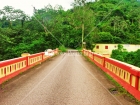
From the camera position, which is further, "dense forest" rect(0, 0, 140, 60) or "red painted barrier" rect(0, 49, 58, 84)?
"dense forest" rect(0, 0, 140, 60)

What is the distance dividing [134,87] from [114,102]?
3.39 ft

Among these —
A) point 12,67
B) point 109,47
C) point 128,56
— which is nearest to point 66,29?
point 109,47

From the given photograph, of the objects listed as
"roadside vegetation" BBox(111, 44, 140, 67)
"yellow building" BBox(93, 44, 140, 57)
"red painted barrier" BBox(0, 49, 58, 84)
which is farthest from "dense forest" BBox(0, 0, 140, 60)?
"red painted barrier" BBox(0, 49, 58, 84)

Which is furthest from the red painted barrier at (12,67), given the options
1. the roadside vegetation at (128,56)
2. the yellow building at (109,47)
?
the yellow building at (109,47)

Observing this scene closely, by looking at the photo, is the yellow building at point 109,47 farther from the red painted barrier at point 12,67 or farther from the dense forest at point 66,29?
the red painted barrier at point 12,67

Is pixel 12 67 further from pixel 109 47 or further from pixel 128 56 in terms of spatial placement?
pixel 109 47

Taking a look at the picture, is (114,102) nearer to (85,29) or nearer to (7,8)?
(85,29)

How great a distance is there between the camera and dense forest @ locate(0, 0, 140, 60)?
46.4m

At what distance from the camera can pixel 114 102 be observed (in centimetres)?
603

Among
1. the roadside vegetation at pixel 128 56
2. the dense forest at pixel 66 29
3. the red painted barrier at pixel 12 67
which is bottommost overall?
the roadside vegetation at pixel 128 56

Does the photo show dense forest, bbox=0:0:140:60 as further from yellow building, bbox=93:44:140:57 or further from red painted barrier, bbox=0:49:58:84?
red painted barrier, bbox=0:49:58:84

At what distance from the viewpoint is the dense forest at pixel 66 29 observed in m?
46.4

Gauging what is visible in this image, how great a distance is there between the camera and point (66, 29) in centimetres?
6022

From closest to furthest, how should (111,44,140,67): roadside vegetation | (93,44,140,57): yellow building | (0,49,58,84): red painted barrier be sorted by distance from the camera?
(0,49,58,84): red painted barrier → (111,44,140,67): roadside vegetation → (93,44,140,57): yellow building
